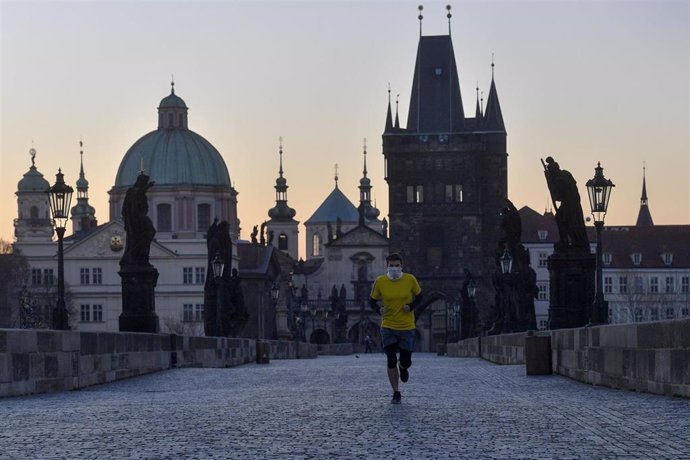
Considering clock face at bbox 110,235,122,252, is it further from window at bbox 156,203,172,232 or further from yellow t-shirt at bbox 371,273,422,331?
yellow t-shirt at bbox 371,273,422,331

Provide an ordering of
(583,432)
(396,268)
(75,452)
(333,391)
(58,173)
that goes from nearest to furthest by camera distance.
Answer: (75,452), (583,432), (396,268), (333,391), (58,173)

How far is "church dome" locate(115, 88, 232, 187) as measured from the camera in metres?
164

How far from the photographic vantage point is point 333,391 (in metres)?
21.3

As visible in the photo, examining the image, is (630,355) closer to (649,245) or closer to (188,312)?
(188,312)

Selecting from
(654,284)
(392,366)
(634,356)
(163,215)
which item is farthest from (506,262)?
(163,215)

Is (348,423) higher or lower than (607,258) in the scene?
lower

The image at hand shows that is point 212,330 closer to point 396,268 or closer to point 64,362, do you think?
point 64,362

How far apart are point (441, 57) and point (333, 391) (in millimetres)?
133026

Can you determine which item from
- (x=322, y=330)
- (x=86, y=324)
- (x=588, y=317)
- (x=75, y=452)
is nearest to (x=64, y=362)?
(x=75, y=452)

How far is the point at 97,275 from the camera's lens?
14838cm

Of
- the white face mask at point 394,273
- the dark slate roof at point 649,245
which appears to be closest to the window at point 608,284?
the dark slate roof at point 649,245

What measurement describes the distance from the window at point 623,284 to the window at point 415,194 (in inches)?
738

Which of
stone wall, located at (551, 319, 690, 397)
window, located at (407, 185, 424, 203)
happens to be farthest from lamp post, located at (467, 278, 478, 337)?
window, located at (407, 185, 424, 203)

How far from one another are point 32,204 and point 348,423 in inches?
6734
